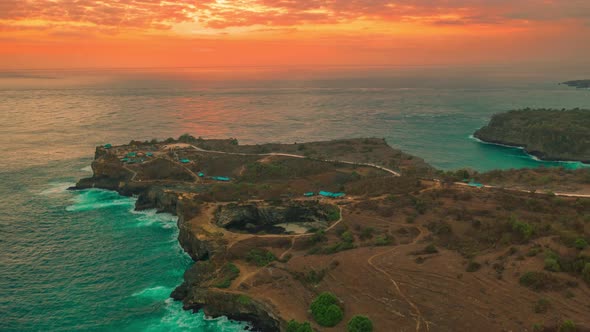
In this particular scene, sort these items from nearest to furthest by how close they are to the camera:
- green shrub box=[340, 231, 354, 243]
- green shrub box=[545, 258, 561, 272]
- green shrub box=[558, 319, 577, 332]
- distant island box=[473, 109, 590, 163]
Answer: green shrub box=[558, 319, 577, 332] → green shrub box=[545, 258, 561, 272] → green shrub box=[340, 231, 354, 243] → distant island box=[473, 109, 590, 163]

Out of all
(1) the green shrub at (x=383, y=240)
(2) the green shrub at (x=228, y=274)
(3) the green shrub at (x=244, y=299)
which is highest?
(1) the green shrub at (x=383, y=240)

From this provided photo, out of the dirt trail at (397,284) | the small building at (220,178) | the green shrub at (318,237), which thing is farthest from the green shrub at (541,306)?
the small building at (220,178)

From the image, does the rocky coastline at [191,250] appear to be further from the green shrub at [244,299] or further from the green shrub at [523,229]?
the green shrub at [523,229]

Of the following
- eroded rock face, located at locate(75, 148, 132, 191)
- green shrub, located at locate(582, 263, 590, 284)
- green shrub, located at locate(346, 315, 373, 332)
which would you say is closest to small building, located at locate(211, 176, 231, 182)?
eroded rock face, located at locate(75, 148, 132, 191)

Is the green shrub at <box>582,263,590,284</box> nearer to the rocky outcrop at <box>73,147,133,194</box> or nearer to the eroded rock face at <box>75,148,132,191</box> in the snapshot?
the rocky outcrop at <box>73,147,133,194</box>

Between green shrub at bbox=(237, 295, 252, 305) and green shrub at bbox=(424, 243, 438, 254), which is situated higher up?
green shrub at bbox=(424, 243, 438, 254)

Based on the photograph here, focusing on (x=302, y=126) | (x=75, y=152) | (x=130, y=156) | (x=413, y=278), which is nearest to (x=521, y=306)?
(x=413, y=278)
